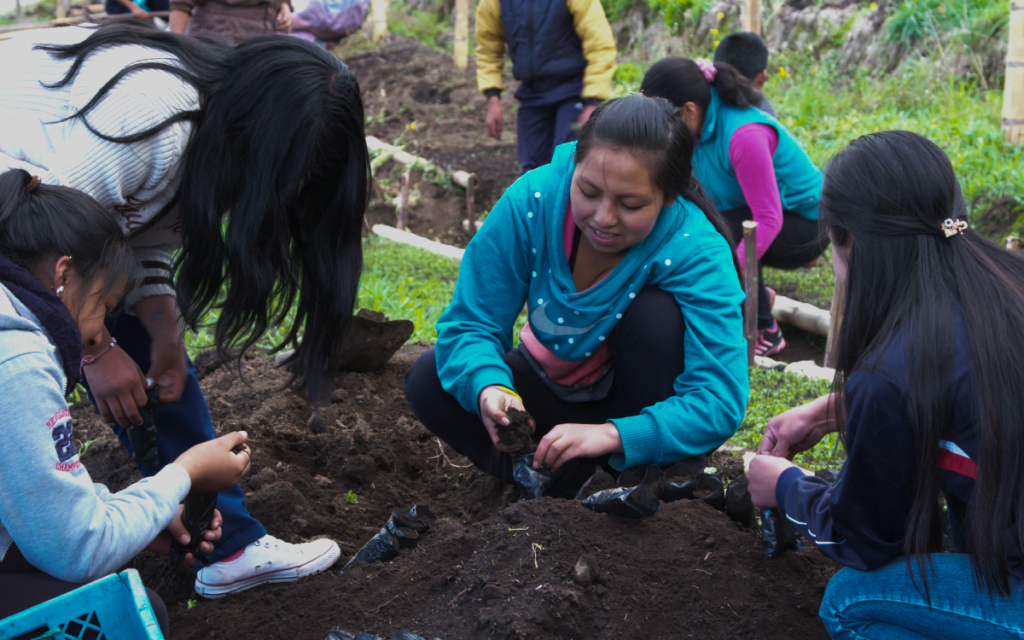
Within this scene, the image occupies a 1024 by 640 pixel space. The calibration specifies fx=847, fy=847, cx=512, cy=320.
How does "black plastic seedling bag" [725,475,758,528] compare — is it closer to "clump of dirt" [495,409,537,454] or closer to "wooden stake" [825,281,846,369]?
"clump of dirt" [495,409,537,454]

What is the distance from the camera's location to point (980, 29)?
7.65 metres

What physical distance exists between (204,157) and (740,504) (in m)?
1.60

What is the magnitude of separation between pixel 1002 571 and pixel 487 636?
1.00 metres

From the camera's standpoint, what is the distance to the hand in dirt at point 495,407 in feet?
7.45

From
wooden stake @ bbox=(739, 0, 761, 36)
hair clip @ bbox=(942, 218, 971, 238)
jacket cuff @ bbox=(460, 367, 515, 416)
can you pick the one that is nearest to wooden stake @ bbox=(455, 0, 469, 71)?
wooden stake @ bbox=(739, 0, 761, 36)

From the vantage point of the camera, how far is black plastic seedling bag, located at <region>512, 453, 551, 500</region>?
234cm

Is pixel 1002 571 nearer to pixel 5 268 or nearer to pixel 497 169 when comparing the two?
pixel 5 268

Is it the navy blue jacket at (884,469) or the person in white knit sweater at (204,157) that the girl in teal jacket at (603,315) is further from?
the navy blue jacket at (884,469)

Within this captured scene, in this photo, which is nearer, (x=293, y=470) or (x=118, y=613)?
(x=118, y=613)

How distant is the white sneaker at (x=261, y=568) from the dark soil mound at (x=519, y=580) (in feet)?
0.11

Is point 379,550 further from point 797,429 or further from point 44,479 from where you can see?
point 797,429

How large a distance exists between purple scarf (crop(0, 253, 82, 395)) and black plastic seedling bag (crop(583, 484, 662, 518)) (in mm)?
1238

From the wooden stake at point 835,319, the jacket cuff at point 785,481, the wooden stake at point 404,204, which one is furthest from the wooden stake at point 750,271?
the wooden stake at point 404,204

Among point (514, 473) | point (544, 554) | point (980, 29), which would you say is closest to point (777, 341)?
point (514, 473)
